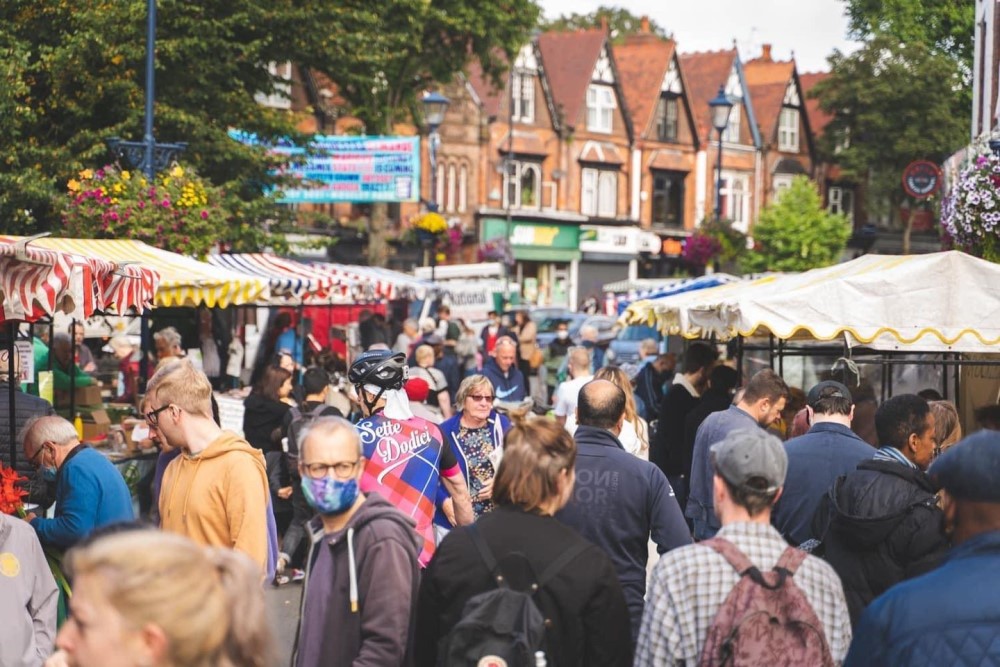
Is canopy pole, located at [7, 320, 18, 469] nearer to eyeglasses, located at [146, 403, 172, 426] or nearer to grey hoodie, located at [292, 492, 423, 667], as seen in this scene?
eyeglasses, located at [146, 403, 172, 426]

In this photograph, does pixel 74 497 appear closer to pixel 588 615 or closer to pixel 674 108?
pixel 588 615

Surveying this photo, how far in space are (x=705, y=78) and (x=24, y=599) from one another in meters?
57.5

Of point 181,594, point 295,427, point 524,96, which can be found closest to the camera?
point 181,594

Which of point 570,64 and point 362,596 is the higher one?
point 570,64

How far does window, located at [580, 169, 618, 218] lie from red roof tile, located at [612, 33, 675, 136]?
2.49 m

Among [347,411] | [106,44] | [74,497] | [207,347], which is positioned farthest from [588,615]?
[106,44]

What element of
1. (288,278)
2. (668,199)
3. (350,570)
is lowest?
(350,570)

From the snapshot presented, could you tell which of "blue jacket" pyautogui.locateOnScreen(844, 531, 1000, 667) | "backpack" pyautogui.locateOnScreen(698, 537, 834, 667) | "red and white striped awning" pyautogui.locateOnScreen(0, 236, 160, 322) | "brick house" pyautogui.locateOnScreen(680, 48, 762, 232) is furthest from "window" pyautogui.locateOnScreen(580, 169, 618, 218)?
"blue jacket" pyautogui.locateOnScreen(844, 531, 1000, 667)

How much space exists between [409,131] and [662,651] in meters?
44.0

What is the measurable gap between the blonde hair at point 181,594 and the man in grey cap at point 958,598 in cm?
173

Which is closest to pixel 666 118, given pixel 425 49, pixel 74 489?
pixel 425 49

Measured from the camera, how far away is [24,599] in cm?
525

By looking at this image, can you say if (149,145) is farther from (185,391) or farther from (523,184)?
(523,184)

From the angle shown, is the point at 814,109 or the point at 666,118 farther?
the point at 814,109
